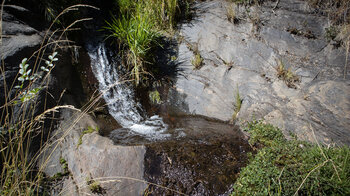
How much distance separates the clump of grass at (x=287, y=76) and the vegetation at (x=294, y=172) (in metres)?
1.55

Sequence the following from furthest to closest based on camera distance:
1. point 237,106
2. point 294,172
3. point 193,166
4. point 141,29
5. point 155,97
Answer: point 155,97 < point 141,29 < point 237,106 < point 193,166 < point 294,172

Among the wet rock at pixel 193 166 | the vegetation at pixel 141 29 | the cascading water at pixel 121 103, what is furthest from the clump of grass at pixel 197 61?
the wet rock at pixel 193 166

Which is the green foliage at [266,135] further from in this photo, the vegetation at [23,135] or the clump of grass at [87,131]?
the vegetation at [23,135]

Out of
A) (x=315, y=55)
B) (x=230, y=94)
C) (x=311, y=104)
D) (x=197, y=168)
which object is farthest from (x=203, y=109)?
(x=315, y=55)

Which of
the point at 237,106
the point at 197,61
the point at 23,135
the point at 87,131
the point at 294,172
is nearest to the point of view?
the point at 294,172

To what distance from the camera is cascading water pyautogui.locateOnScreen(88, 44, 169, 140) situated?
396 cm

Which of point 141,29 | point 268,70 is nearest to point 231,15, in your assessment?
point 268,70

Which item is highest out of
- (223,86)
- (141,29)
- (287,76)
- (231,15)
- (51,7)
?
(51,7)

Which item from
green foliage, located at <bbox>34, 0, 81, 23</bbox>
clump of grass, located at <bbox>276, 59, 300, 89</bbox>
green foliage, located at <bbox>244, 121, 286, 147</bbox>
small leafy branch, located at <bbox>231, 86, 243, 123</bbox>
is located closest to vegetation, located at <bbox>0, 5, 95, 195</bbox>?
green foliage, located at <bbox>34, 0, 81, 23</bbox>

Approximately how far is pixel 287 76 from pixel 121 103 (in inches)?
148

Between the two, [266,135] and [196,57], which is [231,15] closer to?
[196,57]

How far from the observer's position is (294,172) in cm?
237

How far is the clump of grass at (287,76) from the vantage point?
4125 millimetres

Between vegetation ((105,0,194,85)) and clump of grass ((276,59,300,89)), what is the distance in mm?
2872
